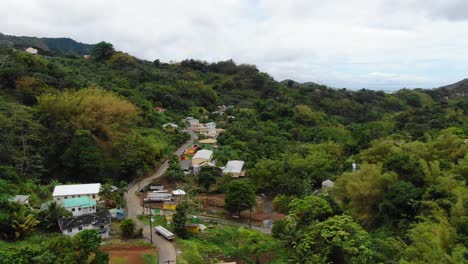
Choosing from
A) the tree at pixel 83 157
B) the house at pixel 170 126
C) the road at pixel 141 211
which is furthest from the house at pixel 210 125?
the tree at pixel 83 157

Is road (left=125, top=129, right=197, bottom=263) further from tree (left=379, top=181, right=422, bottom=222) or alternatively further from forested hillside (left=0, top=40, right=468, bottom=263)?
tree (left=379, top=181, right=422, bottom=222)

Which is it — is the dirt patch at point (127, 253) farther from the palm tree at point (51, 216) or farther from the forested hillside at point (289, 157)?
the forested hillside at point (289, 157)

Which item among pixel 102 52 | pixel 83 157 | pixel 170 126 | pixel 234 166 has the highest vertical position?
pixel 102 52

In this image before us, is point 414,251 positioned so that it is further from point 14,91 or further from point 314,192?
point 14,91

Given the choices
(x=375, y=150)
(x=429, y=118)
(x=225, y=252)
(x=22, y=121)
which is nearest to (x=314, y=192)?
(x=375, y=150)

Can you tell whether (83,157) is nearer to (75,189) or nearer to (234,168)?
(75,189)

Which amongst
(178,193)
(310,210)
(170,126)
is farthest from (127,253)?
(170,126)

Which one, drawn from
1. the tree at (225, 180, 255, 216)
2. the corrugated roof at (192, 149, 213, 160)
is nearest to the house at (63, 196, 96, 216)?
the tree at (225, 180, 255, 216)
